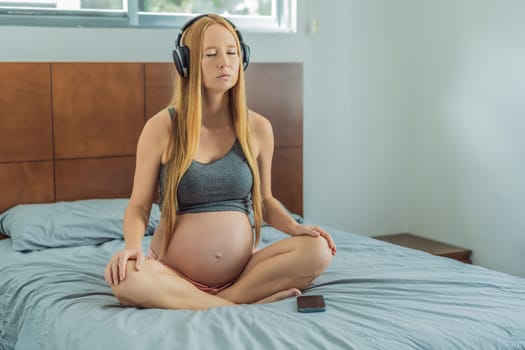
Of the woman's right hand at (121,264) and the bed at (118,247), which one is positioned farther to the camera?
the woman's right hand at (121,264)

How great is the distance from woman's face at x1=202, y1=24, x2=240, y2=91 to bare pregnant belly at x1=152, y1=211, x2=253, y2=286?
36cm

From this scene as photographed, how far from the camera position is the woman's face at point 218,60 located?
2.03 meters

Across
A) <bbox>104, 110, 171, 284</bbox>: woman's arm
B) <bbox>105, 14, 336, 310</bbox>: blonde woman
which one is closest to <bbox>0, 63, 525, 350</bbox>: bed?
<bbox>105, 14, 336, 310</bbox>: blonde woman

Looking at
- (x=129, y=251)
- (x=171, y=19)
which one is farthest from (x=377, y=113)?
(x=129, y=251)

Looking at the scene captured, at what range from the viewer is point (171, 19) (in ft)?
11.7

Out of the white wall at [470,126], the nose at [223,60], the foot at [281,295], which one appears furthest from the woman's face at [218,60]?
the white wall at [470,126]

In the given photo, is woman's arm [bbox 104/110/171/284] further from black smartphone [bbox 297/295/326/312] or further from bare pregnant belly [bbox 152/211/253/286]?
black smartphone [bbox 297/295/326/312]

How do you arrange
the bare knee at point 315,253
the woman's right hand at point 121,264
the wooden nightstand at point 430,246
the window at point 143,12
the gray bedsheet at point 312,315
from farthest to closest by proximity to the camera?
the wooden nightstand at point 430,246 < the window at point 143,12 < the bare knee at point 315,253 < the woman's right hand at point 121,264 < the gray bedsheet at point 312,315

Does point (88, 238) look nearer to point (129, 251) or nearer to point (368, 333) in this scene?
point (129, 251)

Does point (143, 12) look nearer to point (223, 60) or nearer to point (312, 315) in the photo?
point (223, 60)

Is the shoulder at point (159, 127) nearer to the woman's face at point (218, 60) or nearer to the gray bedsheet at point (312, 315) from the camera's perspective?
the woman's face at point (218, 60)

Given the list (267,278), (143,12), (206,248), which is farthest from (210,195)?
(143,12)

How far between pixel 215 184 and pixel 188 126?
6.8 inches

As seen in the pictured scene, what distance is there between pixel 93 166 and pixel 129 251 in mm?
1479
